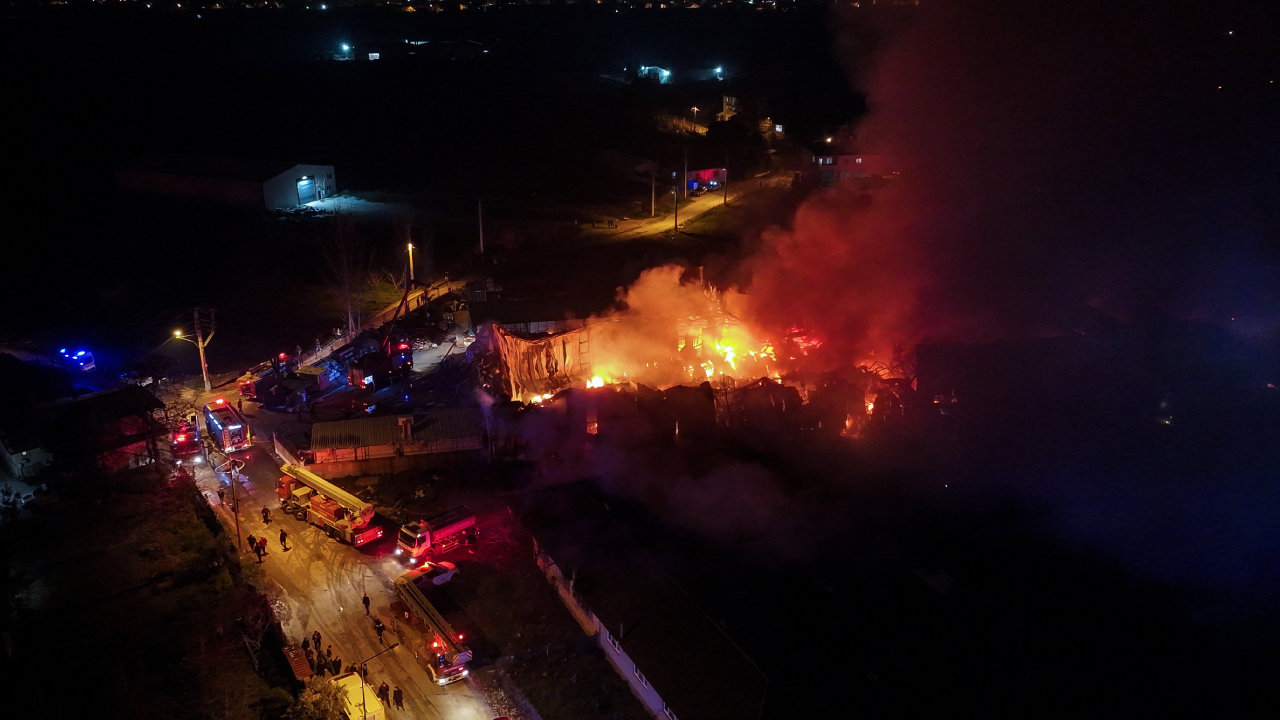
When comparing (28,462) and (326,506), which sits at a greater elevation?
(28,462)

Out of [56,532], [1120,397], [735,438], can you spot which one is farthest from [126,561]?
[1120,397]

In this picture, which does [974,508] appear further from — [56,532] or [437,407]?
[56,532]

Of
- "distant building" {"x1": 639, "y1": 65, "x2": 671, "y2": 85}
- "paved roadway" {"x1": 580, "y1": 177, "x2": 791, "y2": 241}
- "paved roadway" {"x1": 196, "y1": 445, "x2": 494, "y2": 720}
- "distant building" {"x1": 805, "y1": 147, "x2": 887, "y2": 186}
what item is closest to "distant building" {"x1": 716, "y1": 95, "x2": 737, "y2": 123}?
"distant building" {"x1": 639, "y1": 65, "x2": 671, "y2": 85}

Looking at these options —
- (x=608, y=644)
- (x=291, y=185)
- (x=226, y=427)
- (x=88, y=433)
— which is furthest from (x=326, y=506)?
(x=291, y=185)

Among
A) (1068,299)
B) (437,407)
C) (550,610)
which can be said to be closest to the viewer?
(550,610)

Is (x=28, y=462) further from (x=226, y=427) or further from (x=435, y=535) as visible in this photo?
(x=435, y=535)

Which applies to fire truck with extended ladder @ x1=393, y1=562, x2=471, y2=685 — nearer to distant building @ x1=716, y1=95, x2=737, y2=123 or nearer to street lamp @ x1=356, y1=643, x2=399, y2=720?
street lamp @ x1=356, y1=643, x2=399, y2=720
